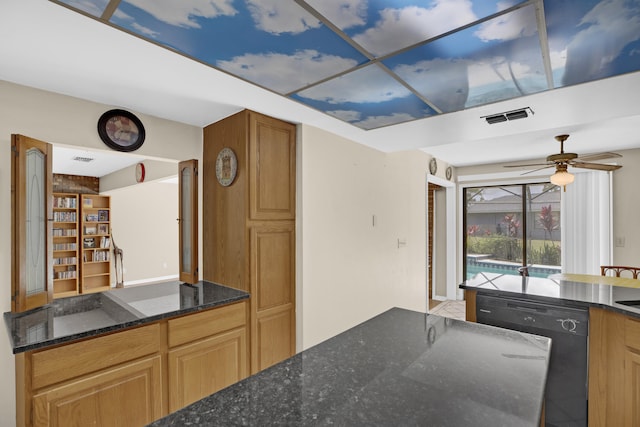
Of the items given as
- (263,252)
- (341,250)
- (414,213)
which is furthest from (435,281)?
(263,252)

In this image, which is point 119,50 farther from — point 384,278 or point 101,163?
point 101,163

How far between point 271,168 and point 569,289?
2330 millimetres

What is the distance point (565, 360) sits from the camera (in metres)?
1.86

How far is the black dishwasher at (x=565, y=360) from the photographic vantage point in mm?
1812

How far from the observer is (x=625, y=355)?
1.67 metres

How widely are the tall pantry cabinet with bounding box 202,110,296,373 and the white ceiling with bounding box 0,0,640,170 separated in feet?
0.60

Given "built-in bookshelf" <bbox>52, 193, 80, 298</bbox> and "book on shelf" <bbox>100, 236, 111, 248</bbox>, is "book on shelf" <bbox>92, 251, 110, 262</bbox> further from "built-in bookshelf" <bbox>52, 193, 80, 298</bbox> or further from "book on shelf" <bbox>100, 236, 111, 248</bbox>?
"built-in bookshelf" <bbox>52, 193, 80, 298</bbox>

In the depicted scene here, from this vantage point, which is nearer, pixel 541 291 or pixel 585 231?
pixel 541 291

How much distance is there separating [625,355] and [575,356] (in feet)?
0.76

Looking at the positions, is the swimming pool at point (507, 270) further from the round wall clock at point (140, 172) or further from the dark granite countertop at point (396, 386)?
the round wall clock at point (140, 172)

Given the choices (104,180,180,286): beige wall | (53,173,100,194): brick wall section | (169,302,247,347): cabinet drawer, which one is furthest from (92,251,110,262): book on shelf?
(169,302,247,347): cabinet drawer

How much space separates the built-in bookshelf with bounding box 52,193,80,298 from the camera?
6.29m

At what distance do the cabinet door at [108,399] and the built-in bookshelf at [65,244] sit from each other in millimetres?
6233

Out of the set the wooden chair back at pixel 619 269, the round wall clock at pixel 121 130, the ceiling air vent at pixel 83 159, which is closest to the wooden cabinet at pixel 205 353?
the round wall clock at pixel 121 130
